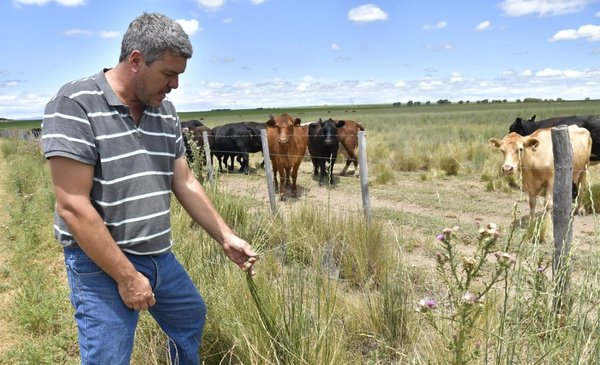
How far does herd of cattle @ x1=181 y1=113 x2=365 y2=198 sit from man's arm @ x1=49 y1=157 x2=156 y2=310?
5.16m

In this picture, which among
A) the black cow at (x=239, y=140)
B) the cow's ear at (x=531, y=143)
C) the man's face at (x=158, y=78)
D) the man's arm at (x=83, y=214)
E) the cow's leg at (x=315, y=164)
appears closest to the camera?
the man's arm at (x=83, y=214)

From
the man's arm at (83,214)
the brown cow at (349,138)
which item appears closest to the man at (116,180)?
the man's arm at (83,214)

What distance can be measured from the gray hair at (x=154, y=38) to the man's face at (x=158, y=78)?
0.02 m

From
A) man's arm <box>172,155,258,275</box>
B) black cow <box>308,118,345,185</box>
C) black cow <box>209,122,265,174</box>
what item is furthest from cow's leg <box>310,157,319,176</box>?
man's arm <box>172,155,258,275</box>

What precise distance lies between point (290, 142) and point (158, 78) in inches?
342

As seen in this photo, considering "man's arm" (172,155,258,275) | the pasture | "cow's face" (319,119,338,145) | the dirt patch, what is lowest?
the dirt patch

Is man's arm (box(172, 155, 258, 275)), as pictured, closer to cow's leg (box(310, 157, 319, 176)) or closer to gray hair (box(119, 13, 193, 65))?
gray hair (box(119, 13, 193, 65))

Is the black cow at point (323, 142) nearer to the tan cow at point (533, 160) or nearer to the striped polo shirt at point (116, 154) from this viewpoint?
the tan cow at point (533, 160)

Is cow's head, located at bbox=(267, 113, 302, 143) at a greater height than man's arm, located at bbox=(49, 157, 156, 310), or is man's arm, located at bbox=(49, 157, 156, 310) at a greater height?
cow's head, located at bbox=(267, 113, 302, 143)

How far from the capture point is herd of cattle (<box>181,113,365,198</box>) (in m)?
10.5

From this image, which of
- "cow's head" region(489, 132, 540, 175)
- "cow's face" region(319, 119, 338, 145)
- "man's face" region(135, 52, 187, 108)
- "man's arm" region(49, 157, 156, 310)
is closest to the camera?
"man's arm" region(49, 157, 156, 310)

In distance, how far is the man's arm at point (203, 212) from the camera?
2.43 meters

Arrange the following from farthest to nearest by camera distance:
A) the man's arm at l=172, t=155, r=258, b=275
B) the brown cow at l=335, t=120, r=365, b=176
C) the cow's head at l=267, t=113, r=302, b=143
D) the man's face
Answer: the brown cow at l=335, t=120, r=365, b=176
the cow's head at l=267, t=113, r=302, b=143
the man's arm at l=172, t=155, r=258, b=275
the man's face

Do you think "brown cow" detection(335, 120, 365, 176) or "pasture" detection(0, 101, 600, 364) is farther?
"brown cow" detection(335, 120, 365, 176)
